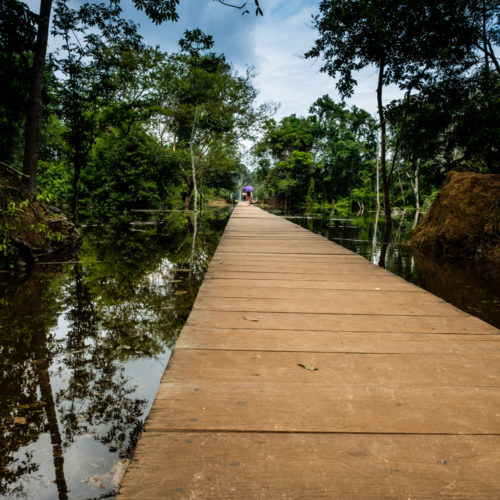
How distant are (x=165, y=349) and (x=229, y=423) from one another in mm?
1304

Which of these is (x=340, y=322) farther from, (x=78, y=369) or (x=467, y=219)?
(x=467, y=219)

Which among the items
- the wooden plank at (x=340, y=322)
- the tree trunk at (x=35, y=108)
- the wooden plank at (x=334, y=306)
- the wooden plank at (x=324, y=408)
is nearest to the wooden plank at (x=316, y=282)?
the wooden plank at (x=334, y=306)

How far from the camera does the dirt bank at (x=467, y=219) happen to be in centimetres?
588

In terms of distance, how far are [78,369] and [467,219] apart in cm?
706

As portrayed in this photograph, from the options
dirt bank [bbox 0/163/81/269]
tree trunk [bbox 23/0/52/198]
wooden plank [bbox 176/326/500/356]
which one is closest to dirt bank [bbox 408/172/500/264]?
wooden plank [bbox 176/326/500/356]

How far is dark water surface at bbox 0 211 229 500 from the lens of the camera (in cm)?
113

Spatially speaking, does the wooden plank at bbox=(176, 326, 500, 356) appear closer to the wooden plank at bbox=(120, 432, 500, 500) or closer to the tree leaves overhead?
the wooden plank at bbox=(120, 432, 500, 500)

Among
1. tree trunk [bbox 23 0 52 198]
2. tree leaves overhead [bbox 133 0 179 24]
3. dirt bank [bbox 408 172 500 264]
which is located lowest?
dirt bank [bbox 408 172 500 264]

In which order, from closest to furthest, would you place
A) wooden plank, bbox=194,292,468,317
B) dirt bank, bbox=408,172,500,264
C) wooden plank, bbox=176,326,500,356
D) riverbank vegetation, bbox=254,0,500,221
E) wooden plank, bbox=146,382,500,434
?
1. wooden plank, bbox=146,382,500,434
2. wooden plank, bbox=176,326,500,356
3. wooden plank, bbox=194,292,468,317
4. dirt bank, bbox=408,172,500,264
5. riverbank vegetation, bbox=254,0,500,221

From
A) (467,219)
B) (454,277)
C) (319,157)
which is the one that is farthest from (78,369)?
(319,157)

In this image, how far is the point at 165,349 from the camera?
82.6 inches

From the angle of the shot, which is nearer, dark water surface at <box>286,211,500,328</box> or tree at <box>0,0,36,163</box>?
dark water surface at <box>286,211,500,328</box>

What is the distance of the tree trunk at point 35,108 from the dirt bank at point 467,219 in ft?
25.9

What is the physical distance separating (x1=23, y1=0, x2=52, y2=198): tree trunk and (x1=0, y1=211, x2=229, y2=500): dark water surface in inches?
111
